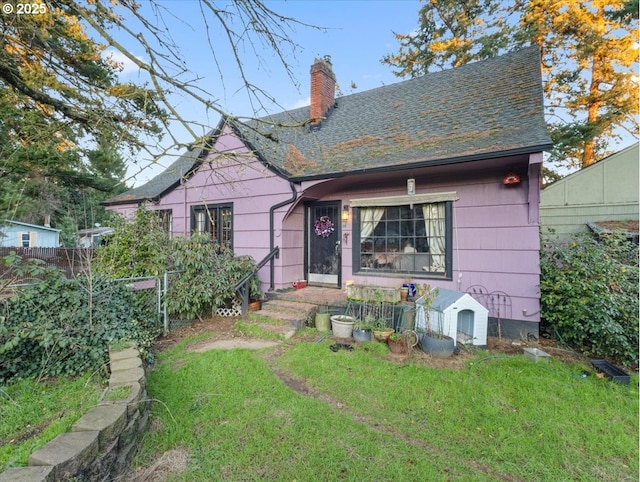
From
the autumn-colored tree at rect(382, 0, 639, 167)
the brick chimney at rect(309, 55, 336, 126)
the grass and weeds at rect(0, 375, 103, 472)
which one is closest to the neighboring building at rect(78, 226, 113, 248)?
the grass and weeds at rect(0, 375, 103, 472)

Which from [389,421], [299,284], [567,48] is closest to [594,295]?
[389,421]

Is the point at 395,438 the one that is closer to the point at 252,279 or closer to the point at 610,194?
the point at 252,279

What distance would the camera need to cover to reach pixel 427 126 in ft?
20.1

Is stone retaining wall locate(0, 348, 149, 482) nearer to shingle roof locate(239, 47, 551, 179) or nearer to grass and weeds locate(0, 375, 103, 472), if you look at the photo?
grass and weeds locate(0, 375, 103, 472)

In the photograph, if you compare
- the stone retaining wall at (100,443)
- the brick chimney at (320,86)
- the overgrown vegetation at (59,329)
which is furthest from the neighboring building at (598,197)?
the overgrown vegetation at (59,329)

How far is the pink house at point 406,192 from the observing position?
490 centimetres

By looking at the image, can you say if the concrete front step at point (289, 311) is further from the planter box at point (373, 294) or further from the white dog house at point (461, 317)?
the white dog house at point (461, 317)

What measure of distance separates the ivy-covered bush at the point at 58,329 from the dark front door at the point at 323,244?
3.83 meters

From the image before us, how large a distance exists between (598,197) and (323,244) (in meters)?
7.74

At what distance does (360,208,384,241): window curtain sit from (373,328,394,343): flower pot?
227 centimetres

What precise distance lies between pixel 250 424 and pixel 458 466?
168 centimetres

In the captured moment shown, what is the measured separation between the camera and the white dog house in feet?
14.5

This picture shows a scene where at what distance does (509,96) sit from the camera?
5887 millimetres

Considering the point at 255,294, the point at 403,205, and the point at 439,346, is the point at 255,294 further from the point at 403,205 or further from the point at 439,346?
the point at 439,346
